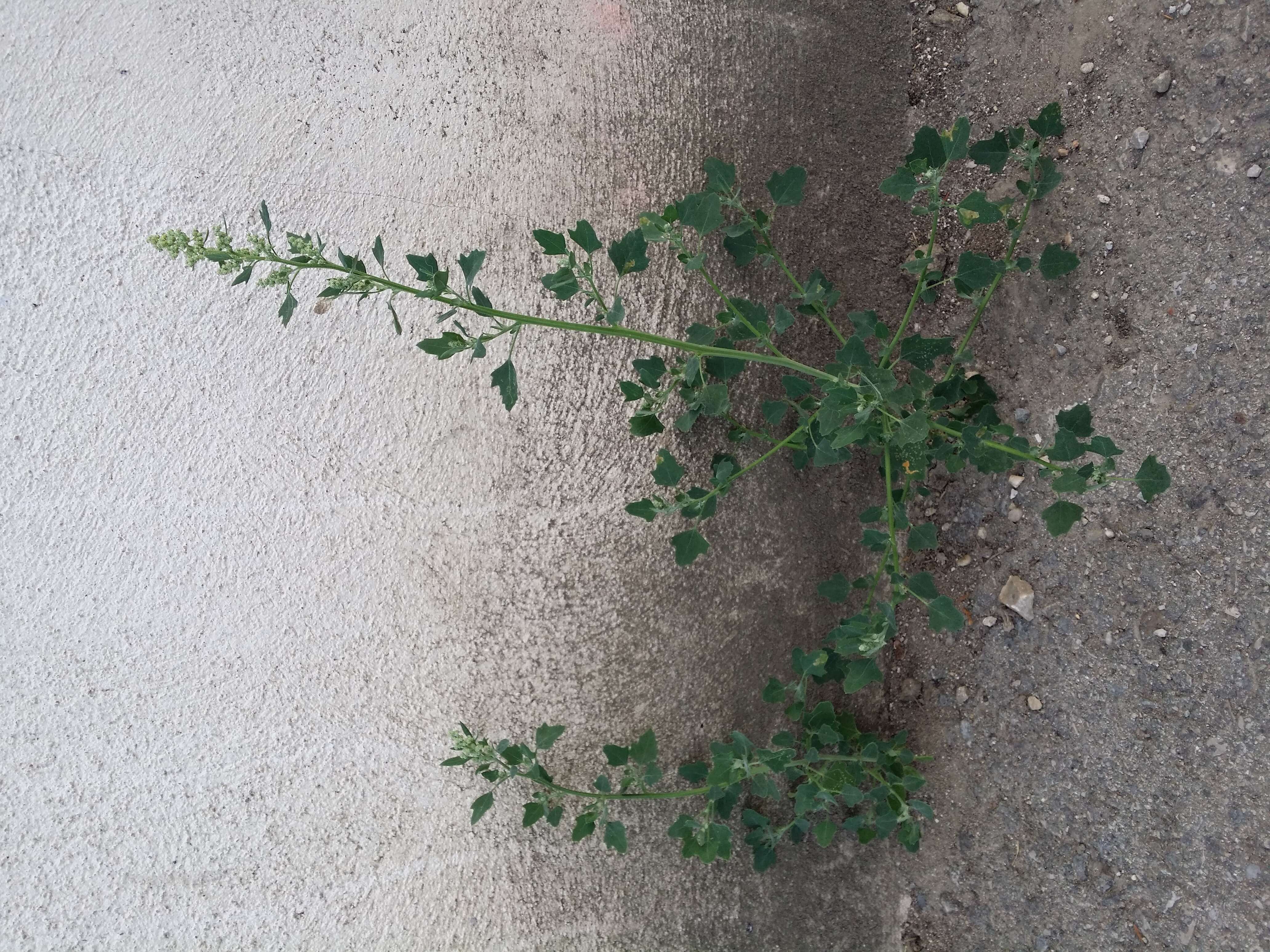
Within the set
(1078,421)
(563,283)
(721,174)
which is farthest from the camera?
(721,174)

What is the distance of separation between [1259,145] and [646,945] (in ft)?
5.46

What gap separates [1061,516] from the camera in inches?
41.2

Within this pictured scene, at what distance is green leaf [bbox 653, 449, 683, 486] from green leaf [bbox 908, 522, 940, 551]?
16.2 inches

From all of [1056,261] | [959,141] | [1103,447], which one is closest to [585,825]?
[1103,447]

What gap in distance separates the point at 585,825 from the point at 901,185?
102 cm

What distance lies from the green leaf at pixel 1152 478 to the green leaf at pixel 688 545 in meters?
0.58


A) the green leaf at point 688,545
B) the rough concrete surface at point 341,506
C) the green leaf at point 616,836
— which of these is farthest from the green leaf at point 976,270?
the green leaf at point 616,836

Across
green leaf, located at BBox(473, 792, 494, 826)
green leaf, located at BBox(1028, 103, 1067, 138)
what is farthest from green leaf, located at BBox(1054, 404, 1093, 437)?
green leaf, located at BBox(473, 792, 494, 826)

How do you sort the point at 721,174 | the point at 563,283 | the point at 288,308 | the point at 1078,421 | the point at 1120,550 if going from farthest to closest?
the point at 1120,550 → the point at 721,174 → the point at 1078,421 → the point at 563,283 → the point at 288,308

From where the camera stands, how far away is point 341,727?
3.96 feet

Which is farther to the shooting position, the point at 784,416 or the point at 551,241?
the point at 784,416

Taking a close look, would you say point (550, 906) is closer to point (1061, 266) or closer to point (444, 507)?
point (444, 507)

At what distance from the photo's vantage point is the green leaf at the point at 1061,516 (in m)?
1.04

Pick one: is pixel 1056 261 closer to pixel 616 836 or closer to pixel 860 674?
Answer: pixel 860 674
